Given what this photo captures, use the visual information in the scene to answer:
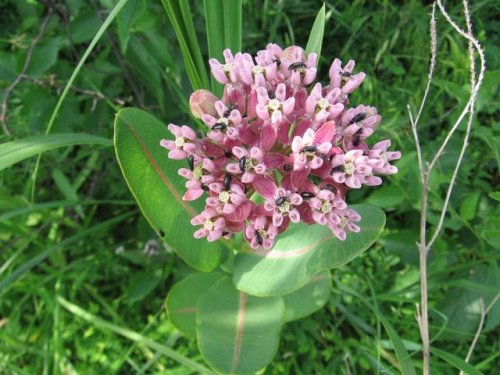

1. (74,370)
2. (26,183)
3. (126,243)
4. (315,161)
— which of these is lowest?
(74,370)

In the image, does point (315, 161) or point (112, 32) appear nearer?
point (315, 161)

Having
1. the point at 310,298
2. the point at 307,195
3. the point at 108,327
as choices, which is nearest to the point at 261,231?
the point at 307,195

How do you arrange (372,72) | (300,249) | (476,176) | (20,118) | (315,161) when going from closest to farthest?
(315,161), (300,249), (476,176), (20,118), (372,72)

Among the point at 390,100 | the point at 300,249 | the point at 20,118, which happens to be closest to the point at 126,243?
the point at 20,118

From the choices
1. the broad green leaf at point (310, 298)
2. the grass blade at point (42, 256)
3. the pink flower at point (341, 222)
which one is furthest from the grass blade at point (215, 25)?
the grass blade at point (42, 256)

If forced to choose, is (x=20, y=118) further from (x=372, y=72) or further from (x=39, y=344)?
(x=372, y=72)

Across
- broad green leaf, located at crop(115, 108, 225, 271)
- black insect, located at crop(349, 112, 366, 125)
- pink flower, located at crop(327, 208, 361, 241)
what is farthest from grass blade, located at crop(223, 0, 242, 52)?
pink flower, located at crop(327, 208, 361, 241)

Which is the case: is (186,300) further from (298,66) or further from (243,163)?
(298,66)
